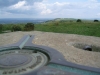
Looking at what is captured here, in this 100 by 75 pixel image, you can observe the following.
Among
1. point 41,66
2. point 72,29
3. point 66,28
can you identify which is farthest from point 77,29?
point 41,66

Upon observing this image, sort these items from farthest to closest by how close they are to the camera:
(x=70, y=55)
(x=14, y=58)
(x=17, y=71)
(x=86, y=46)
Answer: (x=86, y=46), (x=70, y=55), (x=14, y=58), (x=17, y=71)

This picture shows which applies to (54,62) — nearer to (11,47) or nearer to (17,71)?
(17,71)

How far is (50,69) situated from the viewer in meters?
3.93

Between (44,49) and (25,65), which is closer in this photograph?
(25,65)

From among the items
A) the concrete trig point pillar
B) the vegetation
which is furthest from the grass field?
the concrete trig point pillar

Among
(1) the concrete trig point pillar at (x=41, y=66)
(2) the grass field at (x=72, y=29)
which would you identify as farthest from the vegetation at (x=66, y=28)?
(1) the concrete trig point pillar at (x=41, y=66)

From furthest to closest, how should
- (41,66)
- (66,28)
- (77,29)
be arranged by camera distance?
(66,28), (77,29), (41,66)

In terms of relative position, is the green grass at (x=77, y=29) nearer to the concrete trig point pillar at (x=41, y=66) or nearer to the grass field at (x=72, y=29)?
the grass field at (x=72, y=29)

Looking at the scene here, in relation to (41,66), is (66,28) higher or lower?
higher

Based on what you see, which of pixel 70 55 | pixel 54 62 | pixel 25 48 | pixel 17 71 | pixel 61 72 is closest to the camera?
pixel 61 72

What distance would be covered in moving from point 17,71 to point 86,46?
4.56 meters

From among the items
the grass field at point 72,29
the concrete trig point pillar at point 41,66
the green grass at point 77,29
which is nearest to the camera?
the concrete trig point pillar at point 41,66

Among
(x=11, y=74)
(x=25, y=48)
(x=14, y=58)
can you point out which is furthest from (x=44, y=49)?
(x=11, y=74)

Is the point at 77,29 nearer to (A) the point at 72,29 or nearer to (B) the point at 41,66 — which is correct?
(A) the point at 72,29
